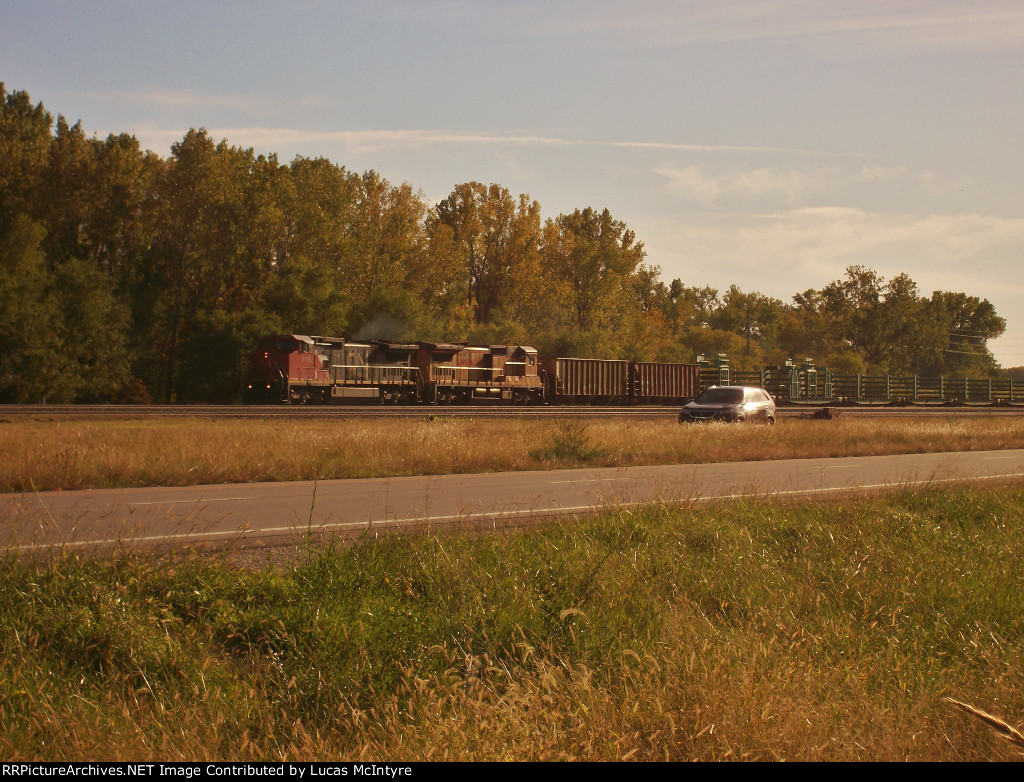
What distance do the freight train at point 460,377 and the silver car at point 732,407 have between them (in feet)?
63.4

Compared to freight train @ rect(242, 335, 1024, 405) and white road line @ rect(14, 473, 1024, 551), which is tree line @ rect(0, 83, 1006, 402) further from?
white road line @ rect(14, 473, 1024, 551)

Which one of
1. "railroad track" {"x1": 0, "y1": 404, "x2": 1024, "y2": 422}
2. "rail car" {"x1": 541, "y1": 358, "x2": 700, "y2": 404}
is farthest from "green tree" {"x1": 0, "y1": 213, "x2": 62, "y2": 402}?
"rail car" {"x1": 541, "y1": 358, "x2": 700, "y2": 404}

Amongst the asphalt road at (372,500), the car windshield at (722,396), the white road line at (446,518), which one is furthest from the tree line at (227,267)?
the white road line at (446,518)

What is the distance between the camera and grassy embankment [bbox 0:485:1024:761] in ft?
15.2

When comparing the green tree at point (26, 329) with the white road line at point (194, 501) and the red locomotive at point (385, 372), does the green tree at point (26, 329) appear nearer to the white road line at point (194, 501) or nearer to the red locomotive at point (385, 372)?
the red locomotive at point (385, 372)

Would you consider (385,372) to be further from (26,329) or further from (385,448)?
(385,448)

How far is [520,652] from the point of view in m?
6.29

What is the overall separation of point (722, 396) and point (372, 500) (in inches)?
815

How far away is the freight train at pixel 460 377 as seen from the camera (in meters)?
43.6

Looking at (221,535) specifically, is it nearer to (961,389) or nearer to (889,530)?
(889,530)

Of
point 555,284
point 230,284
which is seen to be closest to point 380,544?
point 230,284

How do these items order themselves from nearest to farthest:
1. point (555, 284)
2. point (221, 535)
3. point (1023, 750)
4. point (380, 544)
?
point (1023, 750) < point (380, 544) < point (221, 535) < point (555, 284)

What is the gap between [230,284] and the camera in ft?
195
